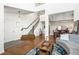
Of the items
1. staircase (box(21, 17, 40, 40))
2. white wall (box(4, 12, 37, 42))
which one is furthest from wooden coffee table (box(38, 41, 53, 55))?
white wall (box(4, 12, 37, 42))

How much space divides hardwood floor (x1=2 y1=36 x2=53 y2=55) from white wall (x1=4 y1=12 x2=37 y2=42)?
15cm

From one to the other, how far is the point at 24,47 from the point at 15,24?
16.4 inches

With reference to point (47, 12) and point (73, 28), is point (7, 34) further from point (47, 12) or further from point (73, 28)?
point (73, 28)

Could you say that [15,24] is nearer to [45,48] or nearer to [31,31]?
[31,31]

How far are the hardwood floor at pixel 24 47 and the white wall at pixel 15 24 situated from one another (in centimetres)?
15

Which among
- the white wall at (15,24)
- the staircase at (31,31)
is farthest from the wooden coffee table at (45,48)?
the white wall at (15,24)

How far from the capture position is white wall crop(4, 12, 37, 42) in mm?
2068

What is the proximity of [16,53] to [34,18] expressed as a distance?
66 centimetres

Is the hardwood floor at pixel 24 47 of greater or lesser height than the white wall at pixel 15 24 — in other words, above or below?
below

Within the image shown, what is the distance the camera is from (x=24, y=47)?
2117 millimetres

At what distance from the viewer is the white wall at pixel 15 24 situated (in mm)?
2068

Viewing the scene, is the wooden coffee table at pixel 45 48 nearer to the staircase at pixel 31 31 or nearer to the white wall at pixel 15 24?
the staircase at pixel 31 31

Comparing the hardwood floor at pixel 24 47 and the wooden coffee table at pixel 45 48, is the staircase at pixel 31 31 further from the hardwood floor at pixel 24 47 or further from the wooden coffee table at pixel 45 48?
the wooden coffee table at pixel 45 48

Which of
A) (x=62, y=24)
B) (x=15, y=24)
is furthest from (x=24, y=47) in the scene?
(x=62, y=24)
